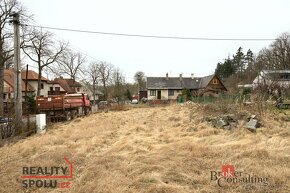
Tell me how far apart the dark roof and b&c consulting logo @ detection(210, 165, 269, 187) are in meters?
43.0

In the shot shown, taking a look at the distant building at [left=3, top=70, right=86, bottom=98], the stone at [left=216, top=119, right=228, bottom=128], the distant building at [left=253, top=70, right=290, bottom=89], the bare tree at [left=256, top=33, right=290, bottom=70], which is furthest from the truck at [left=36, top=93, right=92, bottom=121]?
the bare tree at [left=256, top=33, right=290, bottom=70]

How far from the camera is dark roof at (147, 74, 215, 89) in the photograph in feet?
159

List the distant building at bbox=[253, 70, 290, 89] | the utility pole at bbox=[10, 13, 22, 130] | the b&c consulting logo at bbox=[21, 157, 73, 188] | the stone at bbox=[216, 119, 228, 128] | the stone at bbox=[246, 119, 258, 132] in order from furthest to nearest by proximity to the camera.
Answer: the distant building at bbox=[253, 70, 290, 89]
the utility pole at bbox=[10, 13, 22, 130]
the stone at bbox=[216, 119, 228, 128]
the stone at bbox=[246, 119, 258, 132]
the b&c consulting logo at bbox=[21, 157, 73, 188]

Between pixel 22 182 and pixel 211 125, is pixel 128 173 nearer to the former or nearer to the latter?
pixel 22 182

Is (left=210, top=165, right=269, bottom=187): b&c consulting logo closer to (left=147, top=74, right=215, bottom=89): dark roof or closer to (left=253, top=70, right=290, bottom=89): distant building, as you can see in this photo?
(left=253, top=70, right=290, bottom=89): distant building

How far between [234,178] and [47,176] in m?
4.10

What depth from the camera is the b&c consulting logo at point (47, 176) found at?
16.0 ft

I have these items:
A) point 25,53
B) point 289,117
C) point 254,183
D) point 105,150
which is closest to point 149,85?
point 25,53

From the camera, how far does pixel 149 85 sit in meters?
48.4

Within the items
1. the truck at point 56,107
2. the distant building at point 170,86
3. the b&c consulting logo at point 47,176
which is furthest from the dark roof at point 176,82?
the b&c consulting logo at point 47,176

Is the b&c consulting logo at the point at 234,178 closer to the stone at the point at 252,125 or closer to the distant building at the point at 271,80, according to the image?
the stone at the point at 252,125

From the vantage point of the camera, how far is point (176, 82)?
50.1 metres

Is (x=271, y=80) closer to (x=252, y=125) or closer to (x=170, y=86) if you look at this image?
(x=252, y=125)

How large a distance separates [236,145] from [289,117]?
21.5 feet
